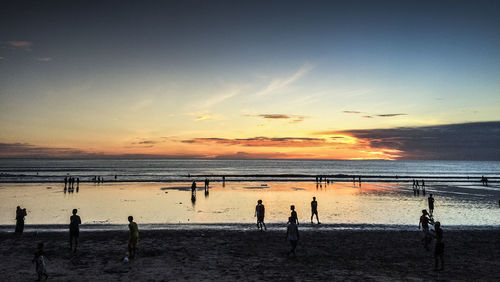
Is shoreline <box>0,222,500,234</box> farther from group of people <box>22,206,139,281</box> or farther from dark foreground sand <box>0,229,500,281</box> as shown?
group of people <box>22,206,139,281</box>

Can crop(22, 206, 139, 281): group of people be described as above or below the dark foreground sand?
above

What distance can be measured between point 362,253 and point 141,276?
9.76 m

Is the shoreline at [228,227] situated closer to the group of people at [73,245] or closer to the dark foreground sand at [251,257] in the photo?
the dark foreground sand at [251,257]

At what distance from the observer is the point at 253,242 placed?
54.3ft

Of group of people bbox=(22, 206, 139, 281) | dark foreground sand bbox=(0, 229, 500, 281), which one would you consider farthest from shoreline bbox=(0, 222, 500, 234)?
group of people bbox=(22, 206, 139, 281)

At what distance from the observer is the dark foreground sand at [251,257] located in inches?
454

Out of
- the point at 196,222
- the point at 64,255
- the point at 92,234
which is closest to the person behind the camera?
the point at 64,255

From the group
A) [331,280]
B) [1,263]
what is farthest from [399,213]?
[1,263]

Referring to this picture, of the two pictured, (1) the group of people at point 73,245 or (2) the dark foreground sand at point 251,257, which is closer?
(1) the group of people at point 73,245

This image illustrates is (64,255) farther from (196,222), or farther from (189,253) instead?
(196,222)

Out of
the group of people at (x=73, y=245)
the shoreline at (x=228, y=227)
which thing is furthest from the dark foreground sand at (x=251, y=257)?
the shoreline at (x=228, y=227)

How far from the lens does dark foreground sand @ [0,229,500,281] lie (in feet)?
37.9

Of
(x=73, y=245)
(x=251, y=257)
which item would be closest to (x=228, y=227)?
(x=251, y=257)

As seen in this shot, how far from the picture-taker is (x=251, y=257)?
13953mm
